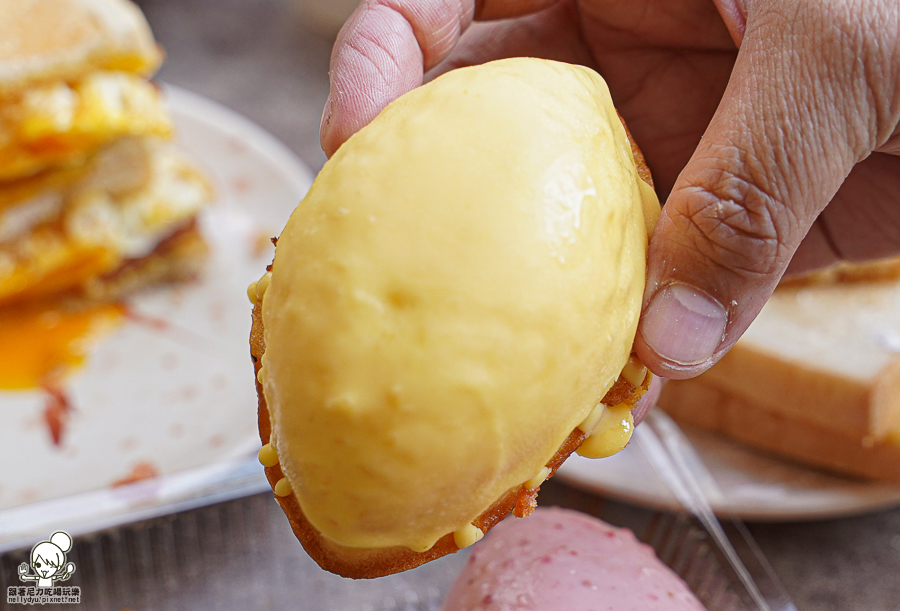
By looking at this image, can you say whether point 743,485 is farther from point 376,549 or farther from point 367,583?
point 376,549

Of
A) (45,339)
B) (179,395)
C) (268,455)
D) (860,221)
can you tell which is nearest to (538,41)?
(860,221)

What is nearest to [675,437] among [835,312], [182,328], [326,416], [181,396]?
[835,312]

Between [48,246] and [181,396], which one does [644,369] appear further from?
[48,246]

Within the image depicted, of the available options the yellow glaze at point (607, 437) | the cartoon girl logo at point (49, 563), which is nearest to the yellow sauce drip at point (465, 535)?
the yellow glaze at point (607, 437)

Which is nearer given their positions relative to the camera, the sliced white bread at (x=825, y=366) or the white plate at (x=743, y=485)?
the white plate at (x=743, y=485)

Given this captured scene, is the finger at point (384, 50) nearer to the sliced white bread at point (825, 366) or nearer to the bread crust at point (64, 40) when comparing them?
the sliced white bread at point (825, 366)

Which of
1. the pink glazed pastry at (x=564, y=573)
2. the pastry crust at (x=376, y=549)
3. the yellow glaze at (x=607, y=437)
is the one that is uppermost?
the yellow glaze at (x=607, y=437)

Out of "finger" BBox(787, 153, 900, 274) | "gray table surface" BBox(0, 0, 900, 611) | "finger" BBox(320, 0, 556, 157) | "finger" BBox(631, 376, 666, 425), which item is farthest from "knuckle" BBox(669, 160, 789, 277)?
"gray table surface" BBox(0, 0, 900, 611)

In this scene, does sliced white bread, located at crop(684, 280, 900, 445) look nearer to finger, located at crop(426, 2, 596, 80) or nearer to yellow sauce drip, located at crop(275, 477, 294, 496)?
finger, located at crop(426, 2, 596, 80)
